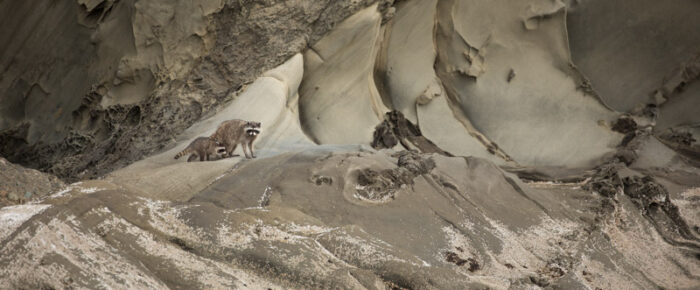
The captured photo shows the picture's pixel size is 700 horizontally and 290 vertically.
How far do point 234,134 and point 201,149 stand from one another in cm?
33

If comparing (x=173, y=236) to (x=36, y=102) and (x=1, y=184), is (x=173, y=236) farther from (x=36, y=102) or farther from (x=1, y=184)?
(x=36, y=102)

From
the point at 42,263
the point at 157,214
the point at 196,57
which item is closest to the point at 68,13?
the point at 196,57

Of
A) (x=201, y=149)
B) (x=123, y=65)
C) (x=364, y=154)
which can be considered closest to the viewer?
(x=364, y=154)

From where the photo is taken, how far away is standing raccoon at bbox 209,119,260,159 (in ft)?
17.6

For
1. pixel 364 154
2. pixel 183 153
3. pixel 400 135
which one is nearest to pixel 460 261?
pixel 364 154

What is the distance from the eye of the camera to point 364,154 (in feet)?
16.9

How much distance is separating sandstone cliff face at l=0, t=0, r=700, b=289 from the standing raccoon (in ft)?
0.86

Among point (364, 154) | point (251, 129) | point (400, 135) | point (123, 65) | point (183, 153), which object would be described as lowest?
point (400, 135)

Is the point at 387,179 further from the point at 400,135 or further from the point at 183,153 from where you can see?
the point at 400,135

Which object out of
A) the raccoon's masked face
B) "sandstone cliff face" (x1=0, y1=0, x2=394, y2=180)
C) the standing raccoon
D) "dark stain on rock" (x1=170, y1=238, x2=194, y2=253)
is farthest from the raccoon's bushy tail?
"dark stain on rock" (x1=170, y1=238, x2=194, y2=253)

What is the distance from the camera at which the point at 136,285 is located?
8.67 ft

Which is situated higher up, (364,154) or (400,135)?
(364,154)

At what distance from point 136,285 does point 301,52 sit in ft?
16.3

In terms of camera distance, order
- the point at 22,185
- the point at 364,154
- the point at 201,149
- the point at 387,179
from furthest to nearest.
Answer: the point at 201,149, the point at 364,154, the point at 387,179, the point at 22,185
